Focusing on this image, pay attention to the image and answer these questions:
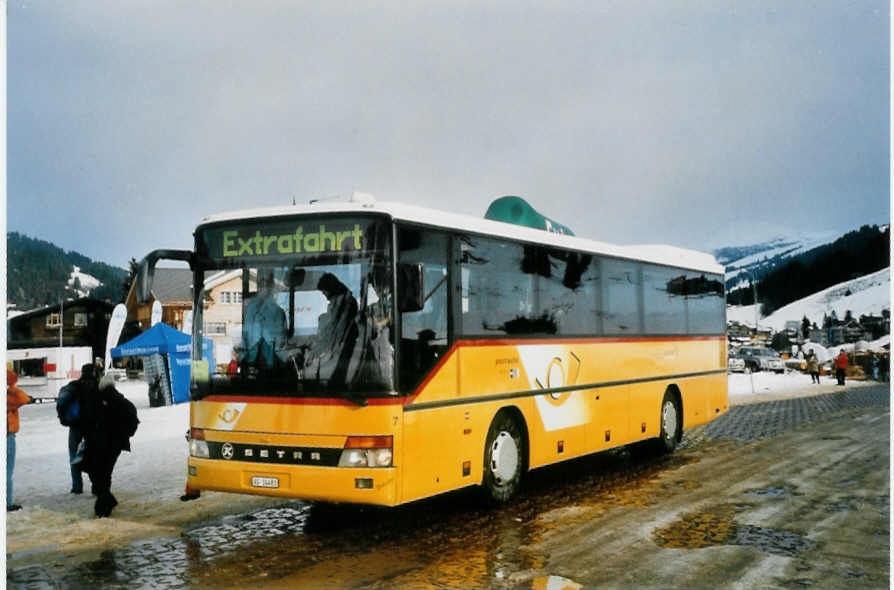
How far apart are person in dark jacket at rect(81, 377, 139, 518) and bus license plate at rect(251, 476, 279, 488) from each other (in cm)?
226

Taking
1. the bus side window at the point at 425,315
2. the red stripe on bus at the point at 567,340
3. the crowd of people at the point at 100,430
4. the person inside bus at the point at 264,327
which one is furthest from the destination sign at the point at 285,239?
the crowd of people at the point at 100,430

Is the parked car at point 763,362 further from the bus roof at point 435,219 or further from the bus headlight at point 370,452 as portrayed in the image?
the bus headlight at point 370,452

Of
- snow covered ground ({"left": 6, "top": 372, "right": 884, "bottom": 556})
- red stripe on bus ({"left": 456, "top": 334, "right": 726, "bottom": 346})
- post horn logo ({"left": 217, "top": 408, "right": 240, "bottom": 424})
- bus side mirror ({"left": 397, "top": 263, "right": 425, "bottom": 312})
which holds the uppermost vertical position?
bus side mirror ({"left": 397, "top": 263, "right": 425, "bottom": 312})

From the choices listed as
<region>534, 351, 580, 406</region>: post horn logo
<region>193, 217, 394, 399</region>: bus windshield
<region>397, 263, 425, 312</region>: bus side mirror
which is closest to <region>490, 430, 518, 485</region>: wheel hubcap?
<region>534, 351, 580, 406</region>: post horn logo

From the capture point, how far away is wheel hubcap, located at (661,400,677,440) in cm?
1511

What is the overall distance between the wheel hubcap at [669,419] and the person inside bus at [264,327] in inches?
319

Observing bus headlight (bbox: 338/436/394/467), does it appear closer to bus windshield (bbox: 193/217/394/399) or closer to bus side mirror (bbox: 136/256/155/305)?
bus windshield (bbox: 193/217/394/399)

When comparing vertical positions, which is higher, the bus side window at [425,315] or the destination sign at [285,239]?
the destination sign at [285,239]

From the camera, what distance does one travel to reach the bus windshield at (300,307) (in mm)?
8680

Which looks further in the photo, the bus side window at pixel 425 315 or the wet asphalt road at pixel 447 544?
the bus side window at pixel 425 315

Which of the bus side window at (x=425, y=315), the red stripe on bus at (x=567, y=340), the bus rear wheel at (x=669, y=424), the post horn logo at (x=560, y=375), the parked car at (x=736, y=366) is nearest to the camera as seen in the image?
the bus side window at (x=425, y=315)

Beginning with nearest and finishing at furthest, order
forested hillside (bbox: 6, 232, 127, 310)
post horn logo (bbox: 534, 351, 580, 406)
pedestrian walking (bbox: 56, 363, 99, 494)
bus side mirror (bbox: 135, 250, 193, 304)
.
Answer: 1. bus side mirror (bbox: 135, 250, 193, 304)
2. pedestrian walking (bbox: 56, 363, 99, 494)
3. post horn logo (bbox: 534, 351, 580, 406)
4. forested hillside (bbox: 6, 232, 127, 310)

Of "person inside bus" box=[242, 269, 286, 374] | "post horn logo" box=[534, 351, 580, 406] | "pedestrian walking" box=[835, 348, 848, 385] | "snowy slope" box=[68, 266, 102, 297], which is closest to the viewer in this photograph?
"person inside bus" box=[242, 269, 286, 374]

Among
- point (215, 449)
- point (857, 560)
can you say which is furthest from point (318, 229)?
point (857, 560)
